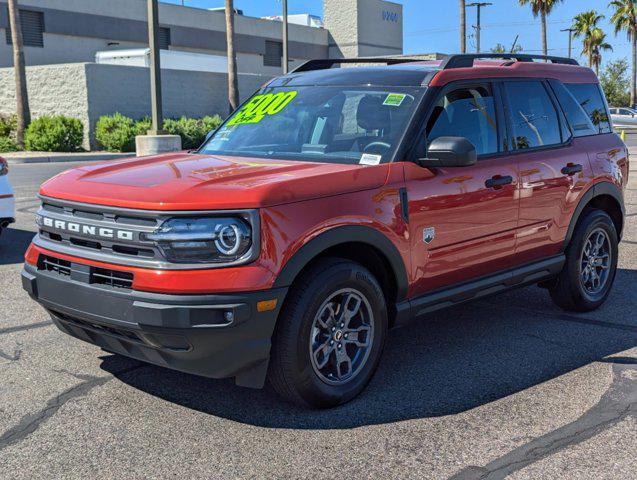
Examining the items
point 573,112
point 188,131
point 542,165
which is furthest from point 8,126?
point 542,165

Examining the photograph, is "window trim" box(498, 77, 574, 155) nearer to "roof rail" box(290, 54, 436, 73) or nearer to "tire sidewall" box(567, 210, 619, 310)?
"tire sidewall" box(567, 210, 619, 310)

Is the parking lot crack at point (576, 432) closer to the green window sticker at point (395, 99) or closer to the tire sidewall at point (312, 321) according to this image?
the tire sidewall at point (312, 321)

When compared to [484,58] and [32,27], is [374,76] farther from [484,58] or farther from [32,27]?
[32,27]

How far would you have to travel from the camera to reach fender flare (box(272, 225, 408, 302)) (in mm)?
3969

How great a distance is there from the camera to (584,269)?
636 cm

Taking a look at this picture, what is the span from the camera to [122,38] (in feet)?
133

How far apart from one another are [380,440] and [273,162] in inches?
70.0

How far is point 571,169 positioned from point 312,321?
281 cm

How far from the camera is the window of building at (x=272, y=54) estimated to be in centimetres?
5084

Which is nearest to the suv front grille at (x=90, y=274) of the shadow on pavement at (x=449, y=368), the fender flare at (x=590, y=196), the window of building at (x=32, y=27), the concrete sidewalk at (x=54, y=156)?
the shadow on pavement at (x=449, y=368)

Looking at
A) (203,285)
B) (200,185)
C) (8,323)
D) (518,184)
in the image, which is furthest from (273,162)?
(8,323)

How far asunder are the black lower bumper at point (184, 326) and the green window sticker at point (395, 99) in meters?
1.68

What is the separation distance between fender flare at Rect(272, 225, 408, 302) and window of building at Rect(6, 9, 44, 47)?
1390 inches

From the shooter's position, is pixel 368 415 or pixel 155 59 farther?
pixel 155 59
